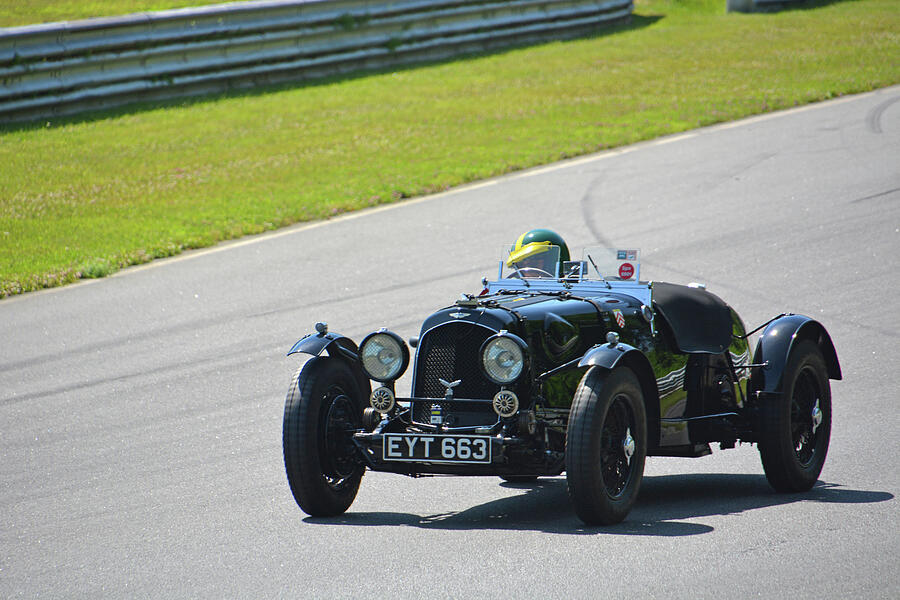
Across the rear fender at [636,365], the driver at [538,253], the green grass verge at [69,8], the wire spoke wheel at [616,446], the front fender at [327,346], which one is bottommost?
the wire spoke wheel at [616,446]

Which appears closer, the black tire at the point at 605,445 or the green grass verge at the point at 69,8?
the black tire at the point at 605,445

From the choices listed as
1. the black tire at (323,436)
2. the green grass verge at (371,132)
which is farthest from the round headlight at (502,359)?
→ the green grass verge at (371,132)

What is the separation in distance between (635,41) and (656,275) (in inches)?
541

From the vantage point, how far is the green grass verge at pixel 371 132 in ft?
47.8

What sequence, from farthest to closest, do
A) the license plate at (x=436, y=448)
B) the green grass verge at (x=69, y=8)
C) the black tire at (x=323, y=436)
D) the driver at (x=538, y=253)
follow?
the green grass verge at (x=69, y=8)
the driver at (x=538, y=253)
the black tire at (x=323, y=436)
the license plate at (x=436, y=448)

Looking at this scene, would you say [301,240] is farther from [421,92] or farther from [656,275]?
[421,92]

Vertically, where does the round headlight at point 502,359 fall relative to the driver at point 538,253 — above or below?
below

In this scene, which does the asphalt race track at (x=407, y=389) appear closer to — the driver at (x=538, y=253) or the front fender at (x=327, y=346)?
the front fender at (x=327, y=346)

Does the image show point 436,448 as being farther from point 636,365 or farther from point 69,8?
point 69,8

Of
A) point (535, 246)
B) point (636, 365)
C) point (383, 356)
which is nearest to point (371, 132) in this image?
point (535, 246)

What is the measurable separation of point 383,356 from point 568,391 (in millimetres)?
1042

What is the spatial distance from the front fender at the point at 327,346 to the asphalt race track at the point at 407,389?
3.07 ft

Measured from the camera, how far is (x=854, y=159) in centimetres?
1581

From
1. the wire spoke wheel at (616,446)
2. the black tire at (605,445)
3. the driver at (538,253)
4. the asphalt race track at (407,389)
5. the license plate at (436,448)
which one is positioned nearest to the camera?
the asphalt race track at (407,389)
